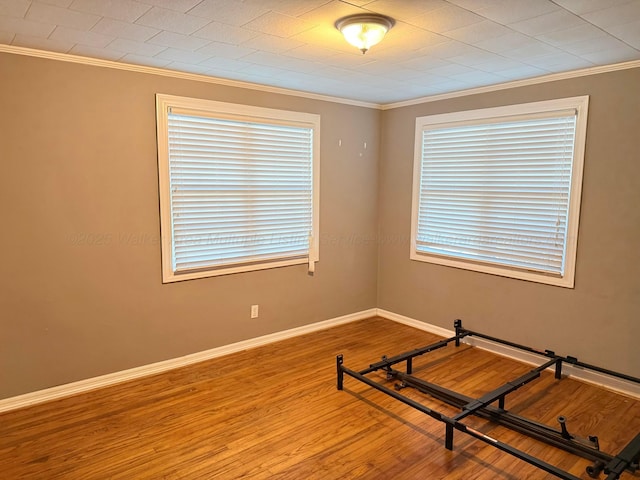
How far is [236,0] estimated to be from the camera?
78.1 inches

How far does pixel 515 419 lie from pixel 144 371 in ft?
9.27

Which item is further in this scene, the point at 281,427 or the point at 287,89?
the point at 287,89

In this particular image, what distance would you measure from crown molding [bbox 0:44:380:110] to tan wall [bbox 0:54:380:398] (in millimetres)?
38

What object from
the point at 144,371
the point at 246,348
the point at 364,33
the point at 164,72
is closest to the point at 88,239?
the point at 144,371

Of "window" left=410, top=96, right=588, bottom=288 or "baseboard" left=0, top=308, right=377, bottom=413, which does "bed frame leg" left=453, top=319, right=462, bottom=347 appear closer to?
"window" left=410, top=96, right=588, bottom=288

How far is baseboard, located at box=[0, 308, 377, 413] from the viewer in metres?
3.00

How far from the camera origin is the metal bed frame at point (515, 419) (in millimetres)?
2166

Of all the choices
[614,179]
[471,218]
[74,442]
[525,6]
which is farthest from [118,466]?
[614,179]

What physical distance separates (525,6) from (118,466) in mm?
3235

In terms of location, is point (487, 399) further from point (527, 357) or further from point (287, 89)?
point (287, 89)

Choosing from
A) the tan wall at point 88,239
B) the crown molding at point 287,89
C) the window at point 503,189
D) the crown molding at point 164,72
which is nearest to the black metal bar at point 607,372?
the window at point 503,189

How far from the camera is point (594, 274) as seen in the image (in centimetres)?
335

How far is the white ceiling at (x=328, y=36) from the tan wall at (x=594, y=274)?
1.04 feet

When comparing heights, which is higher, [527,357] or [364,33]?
[364,33]
